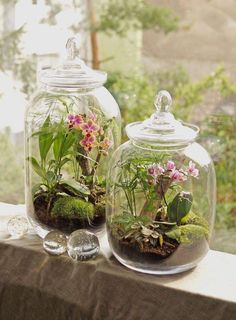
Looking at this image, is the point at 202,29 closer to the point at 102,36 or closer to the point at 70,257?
the point at 102,36

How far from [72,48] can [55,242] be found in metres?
0.42

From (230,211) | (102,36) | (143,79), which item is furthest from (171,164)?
(102,36)

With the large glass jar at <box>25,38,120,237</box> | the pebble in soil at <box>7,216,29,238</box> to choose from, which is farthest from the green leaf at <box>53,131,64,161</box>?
the pebble in soil at <box>7,216,29,238</box>

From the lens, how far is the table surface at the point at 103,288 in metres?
1.27

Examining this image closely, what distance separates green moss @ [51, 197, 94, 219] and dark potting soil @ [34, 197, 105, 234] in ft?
0.04

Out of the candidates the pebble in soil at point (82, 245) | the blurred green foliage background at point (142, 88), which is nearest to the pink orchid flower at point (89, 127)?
the pebble in soil at point (82, 245)

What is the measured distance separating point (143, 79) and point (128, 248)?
640 mm

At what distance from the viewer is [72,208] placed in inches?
54.2

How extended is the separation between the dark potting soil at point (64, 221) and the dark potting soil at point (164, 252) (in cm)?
12

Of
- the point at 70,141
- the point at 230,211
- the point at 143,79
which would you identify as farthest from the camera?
the point at 143,79

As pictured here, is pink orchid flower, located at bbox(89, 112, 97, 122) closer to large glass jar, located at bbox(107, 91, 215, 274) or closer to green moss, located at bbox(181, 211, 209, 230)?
large glass jar, located at bbox(107, 91, 215, 274)

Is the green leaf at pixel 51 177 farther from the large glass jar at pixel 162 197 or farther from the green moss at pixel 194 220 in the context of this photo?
the green moss at pixel 194 220

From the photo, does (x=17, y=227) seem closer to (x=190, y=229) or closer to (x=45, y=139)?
(x=45, y=139)

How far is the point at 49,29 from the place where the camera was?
6.19ft
